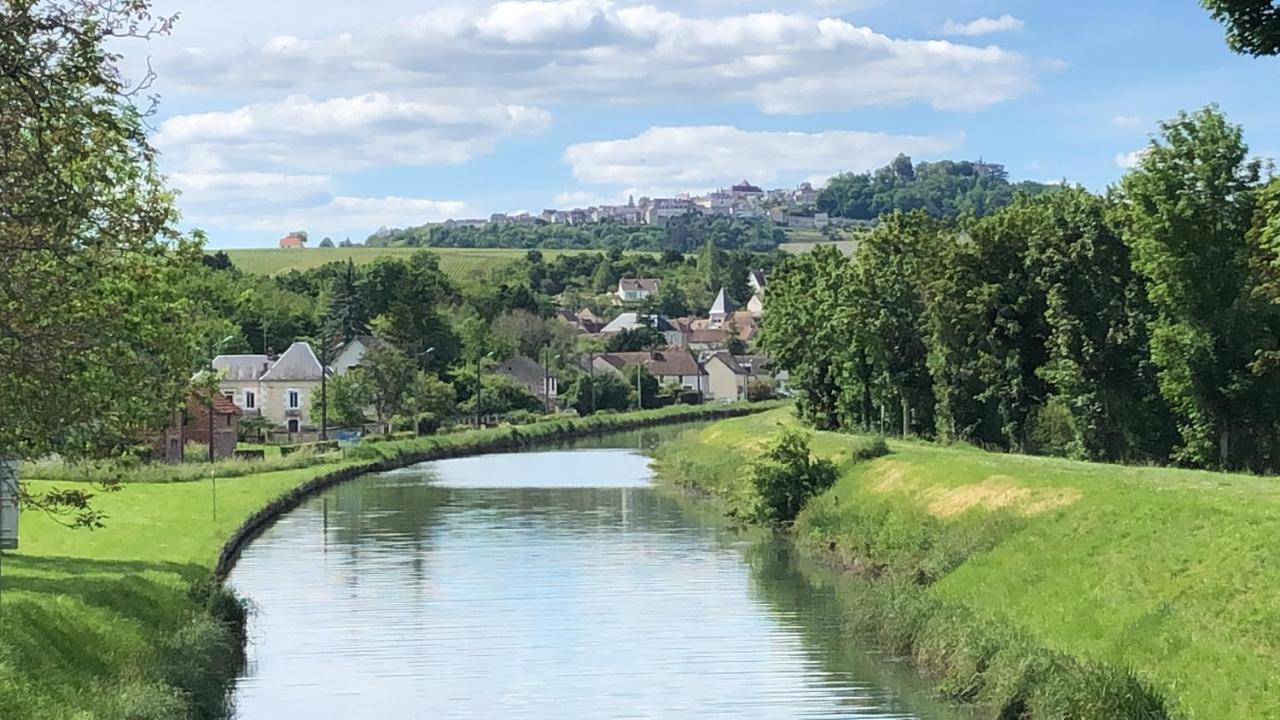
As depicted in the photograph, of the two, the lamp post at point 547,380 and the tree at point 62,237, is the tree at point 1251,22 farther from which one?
the lamp post at point 547,380

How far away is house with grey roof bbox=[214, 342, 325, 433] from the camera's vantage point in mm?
116875

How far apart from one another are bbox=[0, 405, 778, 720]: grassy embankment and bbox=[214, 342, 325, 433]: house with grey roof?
6718 cm

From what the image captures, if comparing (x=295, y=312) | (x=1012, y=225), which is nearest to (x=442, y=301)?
(x=295, y=312)

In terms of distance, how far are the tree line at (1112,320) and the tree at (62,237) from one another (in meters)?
27.6

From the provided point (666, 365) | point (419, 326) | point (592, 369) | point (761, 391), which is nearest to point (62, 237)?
Result: point (419, 326)

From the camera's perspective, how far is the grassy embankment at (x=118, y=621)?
2039 cm

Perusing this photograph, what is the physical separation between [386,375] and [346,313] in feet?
123

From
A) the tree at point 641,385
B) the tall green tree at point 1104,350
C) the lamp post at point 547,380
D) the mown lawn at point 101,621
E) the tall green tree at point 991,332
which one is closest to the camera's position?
the mown lawn at point 101,621

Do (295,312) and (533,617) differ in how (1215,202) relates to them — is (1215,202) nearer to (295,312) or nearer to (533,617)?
(533,617)

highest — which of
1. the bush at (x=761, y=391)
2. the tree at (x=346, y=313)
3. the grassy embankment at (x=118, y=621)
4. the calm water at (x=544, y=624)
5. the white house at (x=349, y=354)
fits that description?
the tree at (x=346, y=313)

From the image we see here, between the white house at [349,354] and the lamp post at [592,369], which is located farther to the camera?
the lamp post at [592,369]

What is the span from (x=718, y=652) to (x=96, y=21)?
18839 millimetres

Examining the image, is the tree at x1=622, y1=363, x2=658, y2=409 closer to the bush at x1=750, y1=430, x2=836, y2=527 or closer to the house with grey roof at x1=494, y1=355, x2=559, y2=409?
the house with grey roof at x1=494, y1=355, x2=559, y2=409

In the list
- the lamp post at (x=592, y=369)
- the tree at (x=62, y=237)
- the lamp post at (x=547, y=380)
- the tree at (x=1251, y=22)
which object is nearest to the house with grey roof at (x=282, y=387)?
the lamp post at (x=547, y=380)
